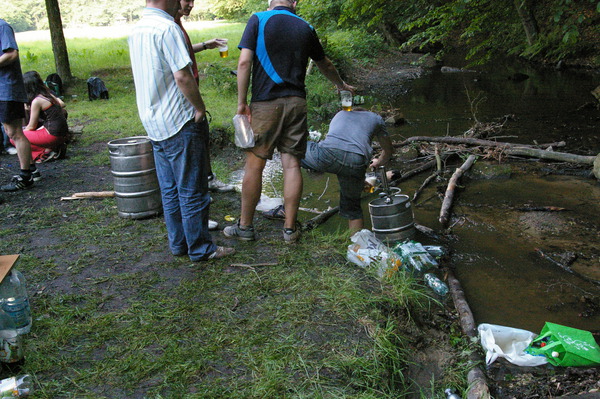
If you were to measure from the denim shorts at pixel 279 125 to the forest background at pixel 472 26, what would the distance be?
15.9 feet

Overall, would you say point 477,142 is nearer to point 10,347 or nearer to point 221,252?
point 221,252

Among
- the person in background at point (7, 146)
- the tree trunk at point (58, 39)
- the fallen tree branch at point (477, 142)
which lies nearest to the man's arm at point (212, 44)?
the person in background at point (7, 146)

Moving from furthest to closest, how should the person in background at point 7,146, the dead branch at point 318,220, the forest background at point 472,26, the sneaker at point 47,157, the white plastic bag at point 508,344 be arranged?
the forest background at point 472,26, the person in background at point 7,146, the sneaker at point 47,157, the dead branch at point 318,220, the white plastic bag at point 508,344

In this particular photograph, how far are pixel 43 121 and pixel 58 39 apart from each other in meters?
6.74

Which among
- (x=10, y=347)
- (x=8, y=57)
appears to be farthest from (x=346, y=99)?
(x=8, y=57)

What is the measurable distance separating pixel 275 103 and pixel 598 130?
27.9 feet

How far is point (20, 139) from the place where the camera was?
20.3ft

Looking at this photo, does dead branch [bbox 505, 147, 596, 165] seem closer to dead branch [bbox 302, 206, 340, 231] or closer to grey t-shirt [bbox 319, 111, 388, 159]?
dead branch [bbox 302, 206, 340, 231]

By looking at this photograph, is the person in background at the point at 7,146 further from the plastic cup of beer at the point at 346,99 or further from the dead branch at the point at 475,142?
the dead branch at the point at 475,142

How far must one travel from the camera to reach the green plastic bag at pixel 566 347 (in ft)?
11.2

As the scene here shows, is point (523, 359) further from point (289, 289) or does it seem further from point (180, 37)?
point (180, 37)

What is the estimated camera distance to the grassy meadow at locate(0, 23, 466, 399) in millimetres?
2922

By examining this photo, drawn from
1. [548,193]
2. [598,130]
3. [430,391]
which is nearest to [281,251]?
[430,391]

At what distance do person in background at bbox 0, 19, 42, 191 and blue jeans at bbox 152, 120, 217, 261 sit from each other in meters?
2.98
